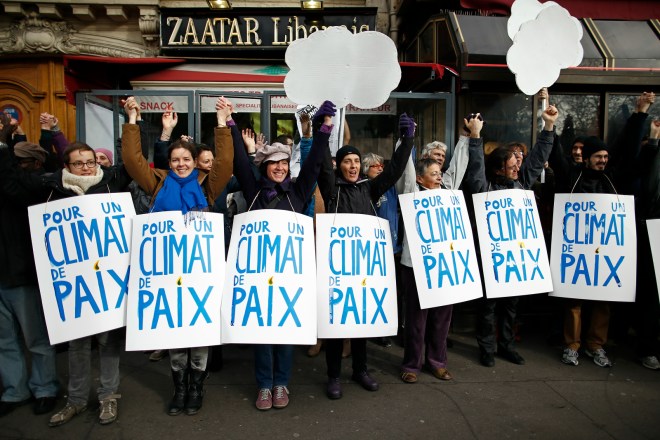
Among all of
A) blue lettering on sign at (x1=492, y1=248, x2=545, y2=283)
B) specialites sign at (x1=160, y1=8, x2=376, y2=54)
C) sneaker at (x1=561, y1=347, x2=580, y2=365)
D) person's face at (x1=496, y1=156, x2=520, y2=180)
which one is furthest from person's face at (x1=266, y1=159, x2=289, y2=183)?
specialites sign at (x1=160, y1=8, x2=376, y2=54)

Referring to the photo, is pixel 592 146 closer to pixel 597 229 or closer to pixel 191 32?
pixel 597 229

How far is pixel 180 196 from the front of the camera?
3.18 m

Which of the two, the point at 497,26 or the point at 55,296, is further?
the point at 497,26

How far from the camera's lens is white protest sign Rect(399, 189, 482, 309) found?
142 inches

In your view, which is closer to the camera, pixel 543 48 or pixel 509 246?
pixel 509 246

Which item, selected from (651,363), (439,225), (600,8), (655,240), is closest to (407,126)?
(439,225)

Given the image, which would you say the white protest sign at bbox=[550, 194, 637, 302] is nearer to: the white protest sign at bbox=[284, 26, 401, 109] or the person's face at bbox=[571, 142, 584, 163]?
the person's face at bbox=[571, 142, 584, 163]

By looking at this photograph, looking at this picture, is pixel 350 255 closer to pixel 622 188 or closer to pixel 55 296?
pixel 55 296

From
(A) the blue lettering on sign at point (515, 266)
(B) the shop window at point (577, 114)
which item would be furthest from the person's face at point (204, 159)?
(B) the shop window at point (577, 114)

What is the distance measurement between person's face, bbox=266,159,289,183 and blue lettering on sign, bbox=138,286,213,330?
921 mm

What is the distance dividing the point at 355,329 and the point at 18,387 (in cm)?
236

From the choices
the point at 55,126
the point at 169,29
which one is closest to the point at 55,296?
the point at 55,126

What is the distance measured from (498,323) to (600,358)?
895mm

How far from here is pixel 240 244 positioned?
3.20m
